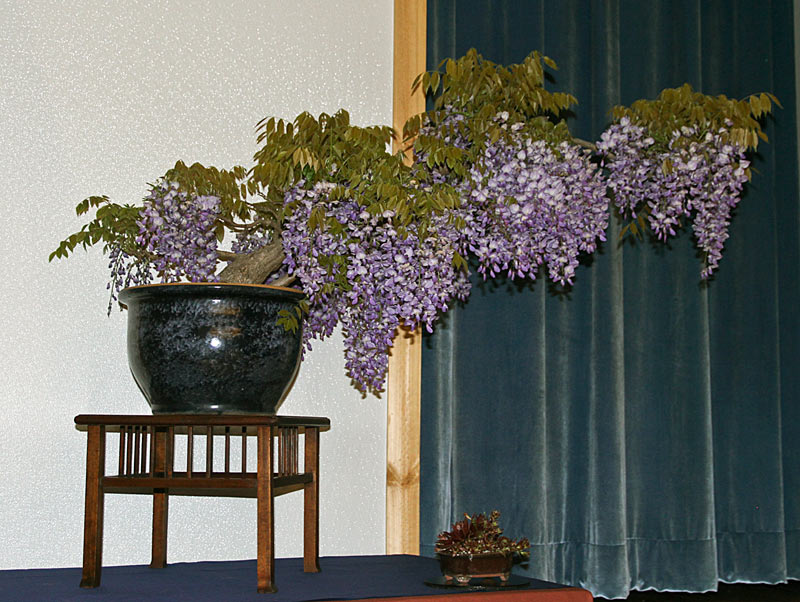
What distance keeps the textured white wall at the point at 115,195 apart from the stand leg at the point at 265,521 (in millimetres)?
682

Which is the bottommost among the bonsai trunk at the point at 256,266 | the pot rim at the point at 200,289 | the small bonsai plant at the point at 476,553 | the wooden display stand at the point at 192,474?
the small bonsai plant at the point at 476,553

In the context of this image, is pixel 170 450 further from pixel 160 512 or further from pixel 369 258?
pixel 369 258

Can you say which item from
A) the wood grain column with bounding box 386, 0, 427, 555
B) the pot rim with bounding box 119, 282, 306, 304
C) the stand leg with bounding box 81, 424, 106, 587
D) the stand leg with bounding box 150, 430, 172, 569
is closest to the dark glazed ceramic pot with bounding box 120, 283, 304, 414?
the pot rim with bounding box 119, 282, 306, 304

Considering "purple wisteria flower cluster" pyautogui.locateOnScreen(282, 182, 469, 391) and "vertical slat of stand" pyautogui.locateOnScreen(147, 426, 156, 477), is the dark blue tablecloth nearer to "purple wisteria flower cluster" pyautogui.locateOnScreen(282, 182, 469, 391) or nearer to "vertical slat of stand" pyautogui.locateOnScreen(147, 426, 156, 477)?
"vertical slat of stand" pyautogui.locateOnScreen(147, 426, 156, 477)

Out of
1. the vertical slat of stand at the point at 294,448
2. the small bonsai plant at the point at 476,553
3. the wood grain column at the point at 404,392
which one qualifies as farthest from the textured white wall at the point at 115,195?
the small bonsai plant at the point at 476,553

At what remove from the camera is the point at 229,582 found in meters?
1.66

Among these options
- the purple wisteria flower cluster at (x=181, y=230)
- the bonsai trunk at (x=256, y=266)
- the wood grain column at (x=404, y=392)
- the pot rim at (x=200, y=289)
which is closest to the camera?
the pot rim at (x=200, y=289)

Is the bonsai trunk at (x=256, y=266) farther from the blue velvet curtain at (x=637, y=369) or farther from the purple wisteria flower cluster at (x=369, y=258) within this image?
the blue velvet curtain at (x=637, y=369)

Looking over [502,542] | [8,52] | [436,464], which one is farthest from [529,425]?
[8,52]

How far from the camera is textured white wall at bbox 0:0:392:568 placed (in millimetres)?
2043

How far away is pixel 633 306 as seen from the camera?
2.65 metres

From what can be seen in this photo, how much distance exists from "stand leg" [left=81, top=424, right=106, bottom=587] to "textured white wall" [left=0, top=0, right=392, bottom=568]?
501 mm

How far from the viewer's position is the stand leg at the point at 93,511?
1.57 metres

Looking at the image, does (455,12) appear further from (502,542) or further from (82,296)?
(502,542)
